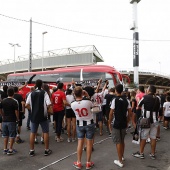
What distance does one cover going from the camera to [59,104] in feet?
21.4

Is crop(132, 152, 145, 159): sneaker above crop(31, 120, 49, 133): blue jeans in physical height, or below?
below

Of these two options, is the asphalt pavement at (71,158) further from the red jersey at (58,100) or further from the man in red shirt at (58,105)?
the red jersey at (58,100)

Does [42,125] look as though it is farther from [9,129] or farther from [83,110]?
[83,110]

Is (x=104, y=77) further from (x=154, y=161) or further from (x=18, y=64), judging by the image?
(x=18, y=64)

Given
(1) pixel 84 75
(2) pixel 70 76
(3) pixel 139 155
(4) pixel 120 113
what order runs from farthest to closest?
(2) pixel 70 76
(1) pixel 84 75
(3) pixel 139 155
(4) pixel 120 113

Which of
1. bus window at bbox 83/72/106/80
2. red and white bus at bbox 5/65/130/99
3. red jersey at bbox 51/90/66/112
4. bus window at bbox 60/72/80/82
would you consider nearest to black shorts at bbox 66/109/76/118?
red jersey at bbox 51/90/66/112

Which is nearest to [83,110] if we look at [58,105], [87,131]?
[87,131]

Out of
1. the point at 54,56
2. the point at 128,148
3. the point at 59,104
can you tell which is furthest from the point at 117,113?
the point at 54,56

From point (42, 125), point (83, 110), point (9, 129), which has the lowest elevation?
point (9, 129)

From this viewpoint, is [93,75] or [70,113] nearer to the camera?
[70,113]

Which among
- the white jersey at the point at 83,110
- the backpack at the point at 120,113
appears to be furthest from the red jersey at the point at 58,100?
the backpack at the point at 120,113

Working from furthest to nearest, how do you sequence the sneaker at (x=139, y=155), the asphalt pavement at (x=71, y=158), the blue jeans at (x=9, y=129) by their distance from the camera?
the blue jeans at (x=9, y=129)
the sneaker at (x=139, y=155)
the asphalt pavement at (x=71, y=158)

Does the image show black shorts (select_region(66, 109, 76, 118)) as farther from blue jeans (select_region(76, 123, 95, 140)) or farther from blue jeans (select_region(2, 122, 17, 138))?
blue jeans (select_region(76, 123, 95, 140))

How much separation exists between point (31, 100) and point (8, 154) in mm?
1505
